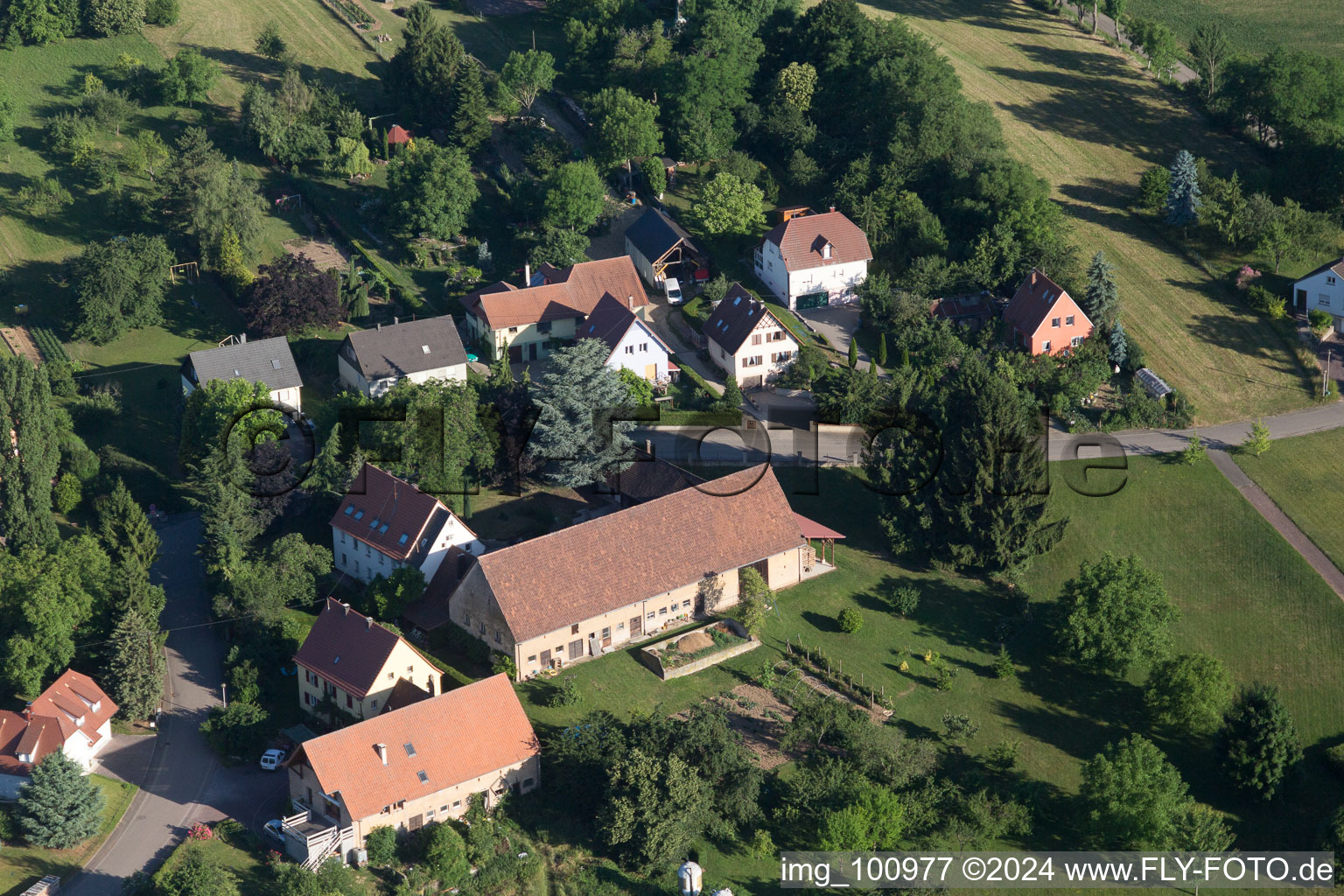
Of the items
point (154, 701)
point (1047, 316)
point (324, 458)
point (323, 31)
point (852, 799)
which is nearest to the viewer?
point (852, 799)

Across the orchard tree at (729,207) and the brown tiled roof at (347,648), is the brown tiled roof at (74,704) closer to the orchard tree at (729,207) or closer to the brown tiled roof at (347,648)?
the brown tiled roof at (347,648)

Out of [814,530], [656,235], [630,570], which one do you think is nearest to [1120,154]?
[656,235]

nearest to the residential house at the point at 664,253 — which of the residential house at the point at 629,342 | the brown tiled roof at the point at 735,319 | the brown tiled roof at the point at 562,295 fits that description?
the brown tiled roof at the point at 562,295

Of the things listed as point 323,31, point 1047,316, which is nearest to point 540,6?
point 323,31

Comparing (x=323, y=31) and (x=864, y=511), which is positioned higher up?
(x=323, y=31)

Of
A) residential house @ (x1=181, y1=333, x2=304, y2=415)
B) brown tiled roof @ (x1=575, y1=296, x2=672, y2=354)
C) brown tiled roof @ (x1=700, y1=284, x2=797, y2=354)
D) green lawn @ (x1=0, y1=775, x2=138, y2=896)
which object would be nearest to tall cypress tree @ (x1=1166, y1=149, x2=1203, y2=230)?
brown tiled roof @ (x1=700, y1=284, x2=797, y2=354)

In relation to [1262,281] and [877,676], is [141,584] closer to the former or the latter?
[877,676]
